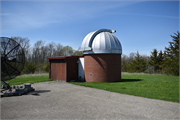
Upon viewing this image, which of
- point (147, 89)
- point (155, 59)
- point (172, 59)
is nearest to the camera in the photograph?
point (147, 89)

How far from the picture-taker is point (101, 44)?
16.6 metres

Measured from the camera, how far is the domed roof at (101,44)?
1655cm

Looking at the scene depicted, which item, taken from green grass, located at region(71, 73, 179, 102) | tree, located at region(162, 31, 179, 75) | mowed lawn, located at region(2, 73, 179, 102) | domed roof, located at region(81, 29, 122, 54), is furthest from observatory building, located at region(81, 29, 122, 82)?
tree, located at region(162, 31, 179, 75)

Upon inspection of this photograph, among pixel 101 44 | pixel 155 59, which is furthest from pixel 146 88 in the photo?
pixel 155 59

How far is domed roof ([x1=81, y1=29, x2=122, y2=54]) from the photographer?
651 inches

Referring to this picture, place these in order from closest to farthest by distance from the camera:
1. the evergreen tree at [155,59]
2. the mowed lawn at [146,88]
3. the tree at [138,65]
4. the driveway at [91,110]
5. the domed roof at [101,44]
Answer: the driveway at [91,110] → the mowed lawn at [146,88] → the domed roof at [101,44] → the tree at [138,65] → the evergreen tree at [155,59]

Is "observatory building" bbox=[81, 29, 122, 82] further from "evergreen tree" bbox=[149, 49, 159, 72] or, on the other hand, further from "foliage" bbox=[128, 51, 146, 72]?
"evergreen tree" bbox=[149, 49, 159, 72]

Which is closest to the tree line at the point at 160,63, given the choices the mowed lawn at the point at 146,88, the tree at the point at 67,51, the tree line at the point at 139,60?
the tree line at the point at 139,60

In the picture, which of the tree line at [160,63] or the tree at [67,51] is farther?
the tree at [67,51]

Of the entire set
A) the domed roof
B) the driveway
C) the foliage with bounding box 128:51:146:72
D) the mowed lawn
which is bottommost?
the mowed lawn

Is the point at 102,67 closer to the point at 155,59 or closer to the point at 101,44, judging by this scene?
the point at 101,44

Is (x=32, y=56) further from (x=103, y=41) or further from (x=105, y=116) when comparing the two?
(x=105, y=116)

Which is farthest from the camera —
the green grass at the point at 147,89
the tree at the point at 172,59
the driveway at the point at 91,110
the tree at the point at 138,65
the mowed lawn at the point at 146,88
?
the tree at the point at 138,65

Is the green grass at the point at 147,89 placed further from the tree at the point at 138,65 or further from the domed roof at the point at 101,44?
the tree at the point at 138,65
